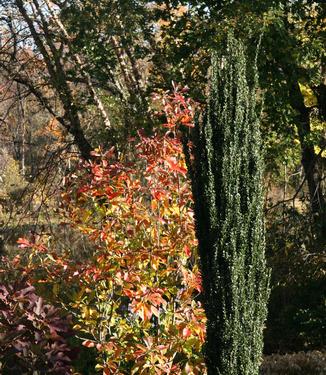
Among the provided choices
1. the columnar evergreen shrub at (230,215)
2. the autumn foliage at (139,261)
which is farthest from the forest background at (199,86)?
the columnar evergreen shrub at (230,215)

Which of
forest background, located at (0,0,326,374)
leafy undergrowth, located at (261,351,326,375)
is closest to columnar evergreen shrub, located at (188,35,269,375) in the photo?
leafy undergrowth, located at (261,351,326,375)

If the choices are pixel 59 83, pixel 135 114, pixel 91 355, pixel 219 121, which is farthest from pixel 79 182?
pixel 59 83

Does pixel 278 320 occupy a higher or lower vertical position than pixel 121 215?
lower

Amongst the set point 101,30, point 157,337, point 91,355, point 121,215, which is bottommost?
point 91,355

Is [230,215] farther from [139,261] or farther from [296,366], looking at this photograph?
[296,366]

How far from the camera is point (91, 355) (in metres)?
6.25

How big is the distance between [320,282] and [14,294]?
5705mm

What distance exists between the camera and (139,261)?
4.19 metres

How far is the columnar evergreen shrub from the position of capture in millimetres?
3738

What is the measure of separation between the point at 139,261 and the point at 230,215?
2.86ft

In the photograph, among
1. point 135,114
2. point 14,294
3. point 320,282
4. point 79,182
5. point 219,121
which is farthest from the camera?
point 320,282

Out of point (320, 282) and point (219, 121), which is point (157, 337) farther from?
point (320, 282)

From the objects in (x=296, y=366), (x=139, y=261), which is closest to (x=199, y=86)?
(x=296, y=366)

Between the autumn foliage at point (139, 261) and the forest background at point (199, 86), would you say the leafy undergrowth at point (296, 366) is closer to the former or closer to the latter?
the forest background at point (199, 86)
